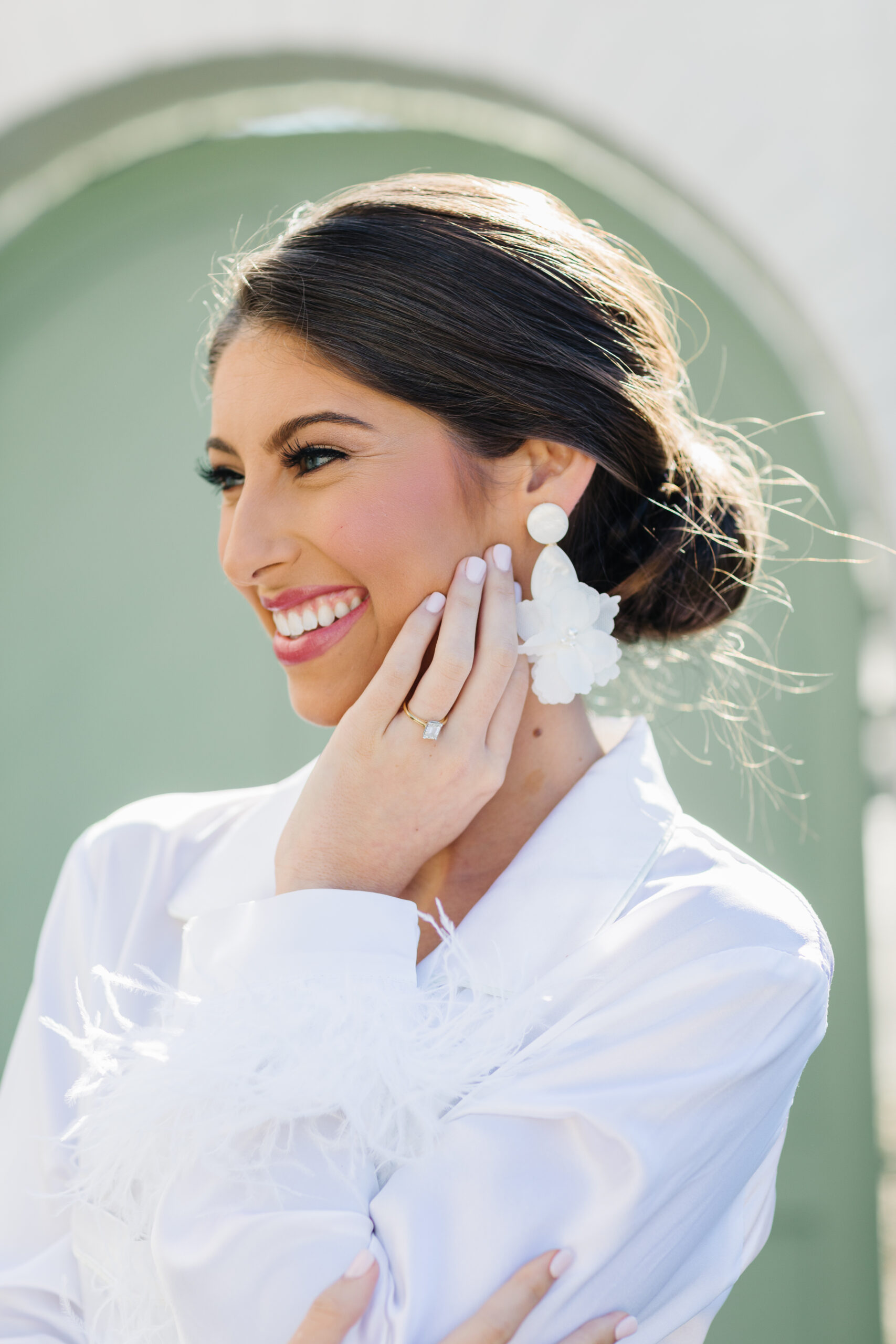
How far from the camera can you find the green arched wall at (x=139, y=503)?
2637 millimetres

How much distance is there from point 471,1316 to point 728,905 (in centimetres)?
54

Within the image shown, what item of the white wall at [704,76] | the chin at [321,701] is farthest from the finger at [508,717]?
the white wall at [704,76]

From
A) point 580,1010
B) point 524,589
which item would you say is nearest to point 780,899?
point 580,1010

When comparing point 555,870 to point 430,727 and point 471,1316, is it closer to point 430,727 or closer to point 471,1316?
point 430,727

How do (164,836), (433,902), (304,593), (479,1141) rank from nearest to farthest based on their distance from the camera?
(479,1141) → (304,593) → (433,902) → (164,836)

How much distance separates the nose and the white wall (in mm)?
1436

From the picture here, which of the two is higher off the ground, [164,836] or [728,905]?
[164,836]

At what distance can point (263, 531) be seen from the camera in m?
1.51

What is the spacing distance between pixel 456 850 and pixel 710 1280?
68cm

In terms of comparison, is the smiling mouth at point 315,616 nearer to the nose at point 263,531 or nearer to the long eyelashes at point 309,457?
the nose at point 263,531

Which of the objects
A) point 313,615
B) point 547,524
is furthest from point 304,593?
point 547,524

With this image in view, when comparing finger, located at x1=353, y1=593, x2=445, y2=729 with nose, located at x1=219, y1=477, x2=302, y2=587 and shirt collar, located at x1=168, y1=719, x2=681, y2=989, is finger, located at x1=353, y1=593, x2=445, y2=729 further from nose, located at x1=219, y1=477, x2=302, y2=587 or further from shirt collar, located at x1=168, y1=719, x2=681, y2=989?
shirt collar, located at x1=168, y1=719, x2=681, y2=989

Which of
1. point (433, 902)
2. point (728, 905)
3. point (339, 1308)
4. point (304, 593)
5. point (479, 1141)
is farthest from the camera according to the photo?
point (433, 902)

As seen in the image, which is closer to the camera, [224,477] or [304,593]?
[304,593]
